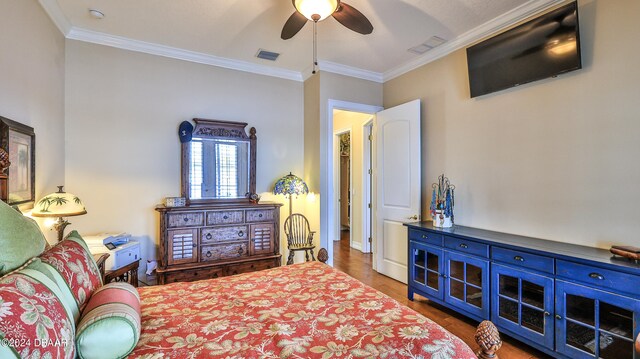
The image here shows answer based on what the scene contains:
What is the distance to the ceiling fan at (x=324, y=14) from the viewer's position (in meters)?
1.98

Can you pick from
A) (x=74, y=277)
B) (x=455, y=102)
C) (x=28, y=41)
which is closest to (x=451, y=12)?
(x=455, y=102)

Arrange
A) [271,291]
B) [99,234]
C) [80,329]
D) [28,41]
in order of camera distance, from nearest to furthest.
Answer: [80,329]
[271,291]
[28,41]
[99,234]

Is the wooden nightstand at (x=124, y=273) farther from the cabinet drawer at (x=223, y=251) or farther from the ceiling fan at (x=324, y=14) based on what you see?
the ceiling fan at (x=324, y=14)

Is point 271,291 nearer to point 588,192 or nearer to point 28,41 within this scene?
point 588,192

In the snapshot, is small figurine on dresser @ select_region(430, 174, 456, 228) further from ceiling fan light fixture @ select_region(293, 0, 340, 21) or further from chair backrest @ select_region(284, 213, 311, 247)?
ceiling fan light fixture @ select_region(293, 0, 340, 21)

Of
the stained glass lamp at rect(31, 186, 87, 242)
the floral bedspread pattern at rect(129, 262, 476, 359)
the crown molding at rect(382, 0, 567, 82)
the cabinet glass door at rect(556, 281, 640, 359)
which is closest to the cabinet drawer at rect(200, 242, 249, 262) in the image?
the stained glass lamp at rect(31, 186, 87, 242)

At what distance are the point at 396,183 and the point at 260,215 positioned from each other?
5.83 ft

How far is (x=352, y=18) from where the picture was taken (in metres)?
2.19

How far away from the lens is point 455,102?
3.29 meters

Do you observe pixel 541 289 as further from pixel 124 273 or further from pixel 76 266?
pixel 124 273

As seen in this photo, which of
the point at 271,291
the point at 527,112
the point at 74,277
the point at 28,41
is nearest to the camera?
the point at 74,277

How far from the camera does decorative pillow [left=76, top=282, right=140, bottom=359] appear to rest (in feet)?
3.24

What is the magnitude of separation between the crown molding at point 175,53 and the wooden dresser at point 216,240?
1.81 metres

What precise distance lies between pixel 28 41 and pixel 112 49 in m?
1.03
